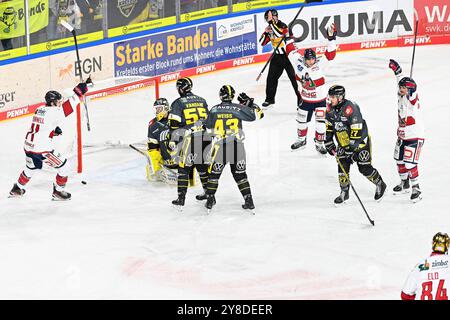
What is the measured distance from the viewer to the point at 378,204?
1340 cm

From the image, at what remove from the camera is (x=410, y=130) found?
13.2m

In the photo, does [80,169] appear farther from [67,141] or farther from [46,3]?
[46,3]

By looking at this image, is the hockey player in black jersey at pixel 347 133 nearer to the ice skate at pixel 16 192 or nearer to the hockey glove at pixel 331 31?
the hockey glove at pixel 331 31

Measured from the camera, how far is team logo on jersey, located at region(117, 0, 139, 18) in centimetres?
1953

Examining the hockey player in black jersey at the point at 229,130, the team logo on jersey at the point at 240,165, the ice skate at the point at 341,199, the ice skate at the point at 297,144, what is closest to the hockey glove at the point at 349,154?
the ice skate at the point at 341,199

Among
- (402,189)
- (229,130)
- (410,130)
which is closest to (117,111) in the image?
(229,130)

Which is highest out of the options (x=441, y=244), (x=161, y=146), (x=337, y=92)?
(x=337, y=92)

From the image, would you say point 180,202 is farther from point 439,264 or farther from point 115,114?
point 115,114

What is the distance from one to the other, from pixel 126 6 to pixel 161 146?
6.05m

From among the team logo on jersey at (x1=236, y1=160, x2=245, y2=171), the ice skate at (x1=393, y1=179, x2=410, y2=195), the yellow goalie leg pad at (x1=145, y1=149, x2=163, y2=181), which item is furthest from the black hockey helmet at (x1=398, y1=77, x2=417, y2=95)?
the yellow goalie leg pad at (x1=145, y1=149, x2=163, y2=181)

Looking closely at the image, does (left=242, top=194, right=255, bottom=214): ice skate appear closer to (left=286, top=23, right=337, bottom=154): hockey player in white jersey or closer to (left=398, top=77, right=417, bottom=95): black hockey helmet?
(left=398, top=77, right=417, bottom=95): black hockey helmet

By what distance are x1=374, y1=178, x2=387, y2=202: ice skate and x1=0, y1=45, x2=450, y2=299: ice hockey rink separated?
120 mm

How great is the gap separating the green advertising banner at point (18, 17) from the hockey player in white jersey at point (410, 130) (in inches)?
277
